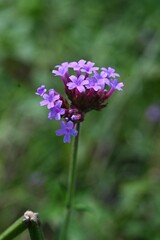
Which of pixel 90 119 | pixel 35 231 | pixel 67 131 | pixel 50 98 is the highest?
pixel 90 119

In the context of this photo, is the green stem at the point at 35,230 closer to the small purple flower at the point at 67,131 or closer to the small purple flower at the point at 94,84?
the small purple flower at the point at 67,131

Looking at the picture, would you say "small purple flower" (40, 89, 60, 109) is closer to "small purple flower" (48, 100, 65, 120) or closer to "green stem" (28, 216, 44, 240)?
"small purple flower" (48, 100, 65, 120)

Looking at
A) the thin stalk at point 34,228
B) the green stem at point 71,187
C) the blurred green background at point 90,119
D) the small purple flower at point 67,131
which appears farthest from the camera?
the blurred green background at point 90,119

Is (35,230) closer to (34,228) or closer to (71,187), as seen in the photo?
(34,228)

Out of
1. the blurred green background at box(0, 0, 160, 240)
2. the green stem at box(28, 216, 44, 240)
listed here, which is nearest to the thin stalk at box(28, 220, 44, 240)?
the green stem at box(28, 216, 44, 240)

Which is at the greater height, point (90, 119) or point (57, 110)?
point (90, 119)

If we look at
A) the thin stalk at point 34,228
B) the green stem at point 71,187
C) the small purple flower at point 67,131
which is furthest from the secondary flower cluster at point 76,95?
the thin stalk at point 34,228

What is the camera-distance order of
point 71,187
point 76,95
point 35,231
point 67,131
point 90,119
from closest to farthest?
point 35,231
point 67,131
point 76,95
point 71,187
point 90,119

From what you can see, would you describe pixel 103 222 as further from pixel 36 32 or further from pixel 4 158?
pixel 36 32

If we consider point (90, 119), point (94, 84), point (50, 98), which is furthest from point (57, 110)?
point (90, 119)

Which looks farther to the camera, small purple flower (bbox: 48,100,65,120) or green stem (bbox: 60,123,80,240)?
green stem (bbox: 60,123,80,240)
